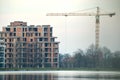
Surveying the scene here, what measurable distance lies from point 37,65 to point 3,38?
3.31 metres

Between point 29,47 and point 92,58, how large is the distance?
6.95 meters

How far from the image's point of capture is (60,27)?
28.8 metres

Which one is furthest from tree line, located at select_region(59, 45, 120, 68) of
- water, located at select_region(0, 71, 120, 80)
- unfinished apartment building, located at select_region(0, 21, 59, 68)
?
water, located at select_region(0, 71, 120, 80)

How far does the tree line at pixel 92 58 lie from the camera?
1114 inches

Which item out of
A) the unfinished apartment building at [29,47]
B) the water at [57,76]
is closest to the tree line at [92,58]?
the unfinished apartment building at [29,47]

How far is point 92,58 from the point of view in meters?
31.1

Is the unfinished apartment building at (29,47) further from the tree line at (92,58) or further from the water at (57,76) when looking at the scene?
the water at (57,76)

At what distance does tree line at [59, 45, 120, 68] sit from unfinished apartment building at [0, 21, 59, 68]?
147cm

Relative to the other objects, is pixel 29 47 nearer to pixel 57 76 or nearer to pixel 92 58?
pixel 92 58

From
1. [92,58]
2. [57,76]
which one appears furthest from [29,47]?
[57,76]

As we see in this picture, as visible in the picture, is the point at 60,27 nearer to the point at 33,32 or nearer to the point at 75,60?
the point at 75,60

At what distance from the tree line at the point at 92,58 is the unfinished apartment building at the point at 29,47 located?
1475 mm

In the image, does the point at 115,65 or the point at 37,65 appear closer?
the point at 115,65

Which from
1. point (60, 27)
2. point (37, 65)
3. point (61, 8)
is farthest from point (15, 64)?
point (61, 8)
